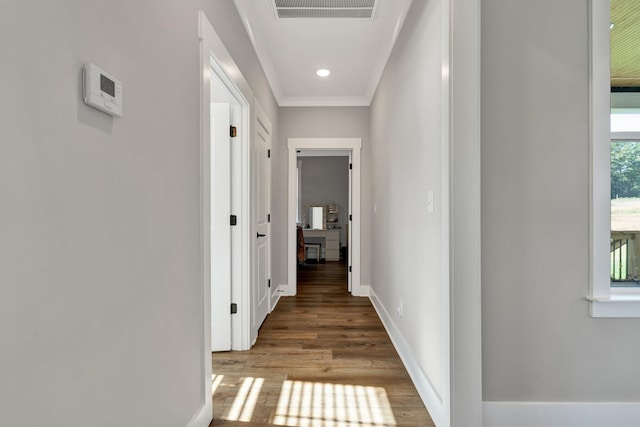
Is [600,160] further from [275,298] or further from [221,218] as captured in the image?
[275,298]

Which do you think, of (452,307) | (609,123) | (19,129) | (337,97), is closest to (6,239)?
(19,129)

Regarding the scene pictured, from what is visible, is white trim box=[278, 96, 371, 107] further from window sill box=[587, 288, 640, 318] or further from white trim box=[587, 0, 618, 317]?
window sill box=[587, 288, 640, 318]

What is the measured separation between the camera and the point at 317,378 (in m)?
2.27

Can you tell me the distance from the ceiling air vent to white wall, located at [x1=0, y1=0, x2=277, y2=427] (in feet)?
3.85

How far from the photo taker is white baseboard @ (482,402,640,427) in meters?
1.64

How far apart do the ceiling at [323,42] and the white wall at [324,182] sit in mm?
4172

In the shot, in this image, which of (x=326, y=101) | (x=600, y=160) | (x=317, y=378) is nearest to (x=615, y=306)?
(x=600, y=160)

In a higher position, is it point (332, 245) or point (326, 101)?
point (326, 101)

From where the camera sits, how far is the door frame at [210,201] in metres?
1.70

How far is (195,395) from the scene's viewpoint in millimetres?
1621

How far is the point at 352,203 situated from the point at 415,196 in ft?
7.82

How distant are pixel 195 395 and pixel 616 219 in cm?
223

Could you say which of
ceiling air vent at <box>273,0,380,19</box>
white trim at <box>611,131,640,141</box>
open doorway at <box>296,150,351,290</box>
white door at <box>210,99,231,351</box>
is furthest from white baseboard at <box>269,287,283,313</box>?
open doorway at <box>296,150,351,290</box>

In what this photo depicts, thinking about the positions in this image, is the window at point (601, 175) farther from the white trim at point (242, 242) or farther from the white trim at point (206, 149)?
the white trim at point (242, 242)
